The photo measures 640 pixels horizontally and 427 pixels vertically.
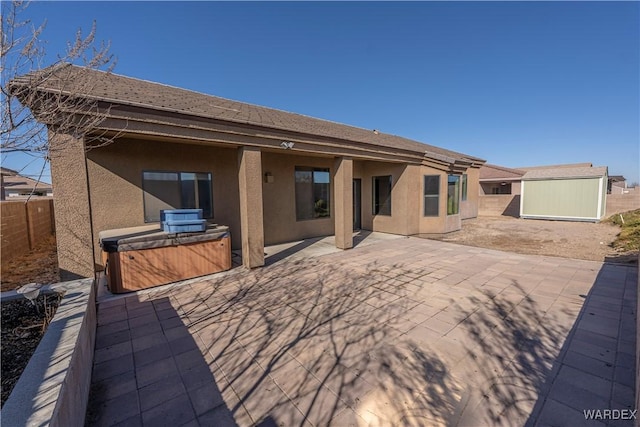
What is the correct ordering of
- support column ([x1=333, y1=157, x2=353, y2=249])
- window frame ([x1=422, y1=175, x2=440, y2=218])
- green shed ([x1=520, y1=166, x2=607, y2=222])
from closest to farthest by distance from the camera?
support column ([x1=333, y1=157, x2=353, y2=249]) < window frame ([x1=422, y1=175, x2=440, y2=218]) < green shed ([x1=520, y1=166, x2=607, y2=222])

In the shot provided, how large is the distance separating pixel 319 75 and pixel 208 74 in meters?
6.43

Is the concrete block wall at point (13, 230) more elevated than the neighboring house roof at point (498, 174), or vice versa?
the neighboring house roof at point (498, 174)

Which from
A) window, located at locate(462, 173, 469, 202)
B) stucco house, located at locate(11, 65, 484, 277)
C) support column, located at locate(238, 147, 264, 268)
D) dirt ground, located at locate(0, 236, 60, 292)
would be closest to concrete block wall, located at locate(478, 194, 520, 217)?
window, located at locate(462, 173, 469, 202)

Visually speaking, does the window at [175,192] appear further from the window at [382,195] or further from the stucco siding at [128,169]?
the window at [382,195]

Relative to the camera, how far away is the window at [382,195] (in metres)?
11.3

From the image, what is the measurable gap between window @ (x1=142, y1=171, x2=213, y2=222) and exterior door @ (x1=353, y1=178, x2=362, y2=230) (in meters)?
6.81

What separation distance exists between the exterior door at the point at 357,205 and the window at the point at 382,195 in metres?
0.80

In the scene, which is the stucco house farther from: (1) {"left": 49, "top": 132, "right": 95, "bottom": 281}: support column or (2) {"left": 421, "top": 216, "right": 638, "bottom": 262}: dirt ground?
(2) {"left": 421, "top": 216, "right": 638, "bottom": 262}: dirt ground

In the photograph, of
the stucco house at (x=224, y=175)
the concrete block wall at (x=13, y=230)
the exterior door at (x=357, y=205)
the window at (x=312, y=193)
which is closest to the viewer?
the stucco house at (x=224, y=175)

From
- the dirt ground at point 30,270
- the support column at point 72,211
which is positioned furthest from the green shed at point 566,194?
the dirt ground at point 30,270

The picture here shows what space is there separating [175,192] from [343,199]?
5.02 metres

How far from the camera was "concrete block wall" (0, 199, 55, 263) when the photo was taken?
7.14 metres

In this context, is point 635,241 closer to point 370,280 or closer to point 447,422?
point 370,280

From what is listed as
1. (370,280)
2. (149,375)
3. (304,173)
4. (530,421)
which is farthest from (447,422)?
(304,173)
